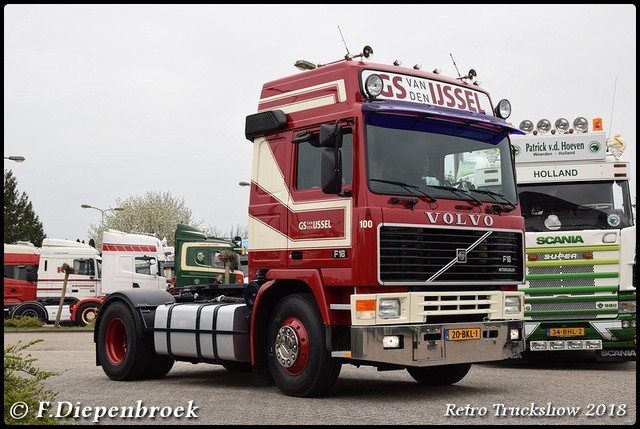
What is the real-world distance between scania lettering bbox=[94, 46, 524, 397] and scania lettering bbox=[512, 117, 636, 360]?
3086 mm

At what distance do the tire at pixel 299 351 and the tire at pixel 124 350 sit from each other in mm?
2577

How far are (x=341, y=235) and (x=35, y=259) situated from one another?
31.2m

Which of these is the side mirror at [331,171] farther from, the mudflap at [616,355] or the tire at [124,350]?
the mudflap at [616,355]

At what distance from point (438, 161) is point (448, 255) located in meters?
1.08

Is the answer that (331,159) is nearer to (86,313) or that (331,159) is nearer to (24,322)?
(24,322)

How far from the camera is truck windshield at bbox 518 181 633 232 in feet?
45.7

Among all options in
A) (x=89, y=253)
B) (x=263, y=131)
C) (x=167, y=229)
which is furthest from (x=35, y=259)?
(x=167, y=229)

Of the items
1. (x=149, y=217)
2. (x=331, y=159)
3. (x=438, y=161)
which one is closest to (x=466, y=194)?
(x=438, y=161)

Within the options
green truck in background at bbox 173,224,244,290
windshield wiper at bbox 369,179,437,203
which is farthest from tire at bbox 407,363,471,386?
green truck in background at bbox 173,224,244,290

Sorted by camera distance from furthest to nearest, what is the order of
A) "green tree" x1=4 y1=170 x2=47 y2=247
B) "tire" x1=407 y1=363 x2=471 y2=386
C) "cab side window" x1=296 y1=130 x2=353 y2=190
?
"green tree" x1=4 y1=170 x2=47 y2=247, "tire" x1=407 y1=363 x2=471 y2=386, "cab side window" x1=296 y1=130 x2=353 y2=190

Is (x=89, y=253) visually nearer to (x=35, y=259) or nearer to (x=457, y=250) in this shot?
(x=35, y=259)

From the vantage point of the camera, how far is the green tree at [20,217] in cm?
7238

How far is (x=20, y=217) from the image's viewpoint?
244 ft

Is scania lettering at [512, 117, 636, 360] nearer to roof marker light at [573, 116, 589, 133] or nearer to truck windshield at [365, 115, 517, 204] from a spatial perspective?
roof marker light at [573, 116, 589, 133]
